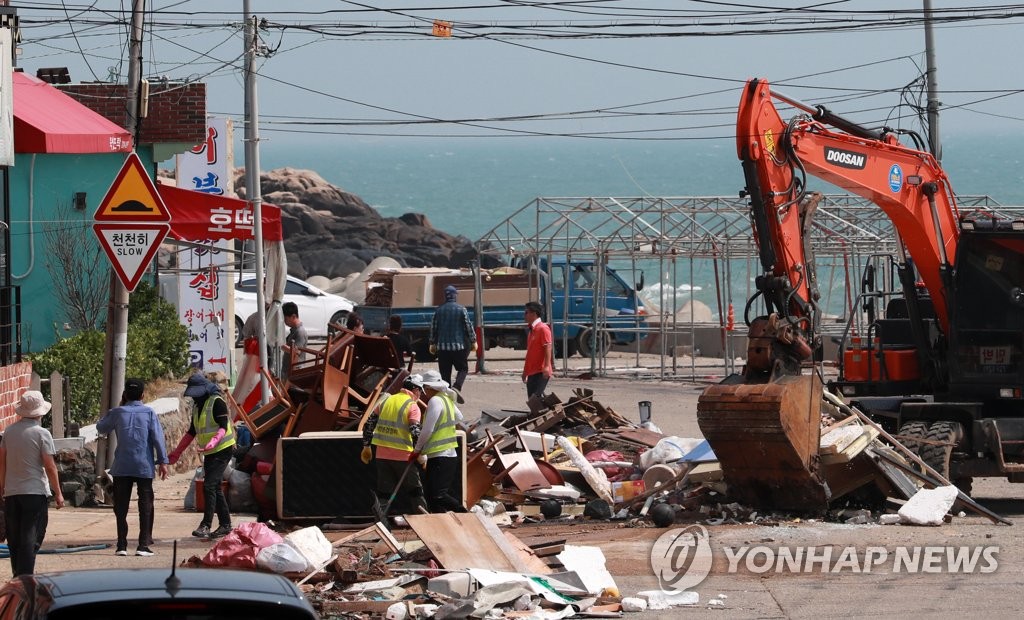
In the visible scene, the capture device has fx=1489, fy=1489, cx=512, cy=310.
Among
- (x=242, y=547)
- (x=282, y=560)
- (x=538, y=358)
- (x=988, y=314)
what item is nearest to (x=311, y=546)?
(x=282, y=560)

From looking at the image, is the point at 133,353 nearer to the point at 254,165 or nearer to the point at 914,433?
the point at 254,165

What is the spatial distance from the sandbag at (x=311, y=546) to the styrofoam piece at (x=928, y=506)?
5.34 meters

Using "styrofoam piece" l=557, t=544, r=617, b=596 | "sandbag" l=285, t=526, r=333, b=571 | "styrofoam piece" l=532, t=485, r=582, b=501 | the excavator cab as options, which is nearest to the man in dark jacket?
"styrofoam piece" l=532, t=485, r=582, b=501

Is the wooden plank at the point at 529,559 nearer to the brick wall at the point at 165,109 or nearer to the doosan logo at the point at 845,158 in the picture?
the doosan logo at the point at 845,158

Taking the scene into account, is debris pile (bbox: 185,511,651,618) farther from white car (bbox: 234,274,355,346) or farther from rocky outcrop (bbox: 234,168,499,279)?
rocky outcrop (bbox: 234,168,499,279)

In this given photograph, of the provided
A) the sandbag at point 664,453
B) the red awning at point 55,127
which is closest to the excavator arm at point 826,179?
the sandbag at point 664,453

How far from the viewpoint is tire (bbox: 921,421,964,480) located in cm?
1450

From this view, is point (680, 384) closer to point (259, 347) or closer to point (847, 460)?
point (259, 347)

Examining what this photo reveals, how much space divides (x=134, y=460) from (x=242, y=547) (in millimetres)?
1846

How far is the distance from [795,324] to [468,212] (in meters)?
150

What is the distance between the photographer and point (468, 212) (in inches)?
6407

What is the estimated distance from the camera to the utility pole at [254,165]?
18.8 metres

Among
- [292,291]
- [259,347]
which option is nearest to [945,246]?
[259,347]

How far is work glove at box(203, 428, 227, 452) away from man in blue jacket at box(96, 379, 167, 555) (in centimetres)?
80
